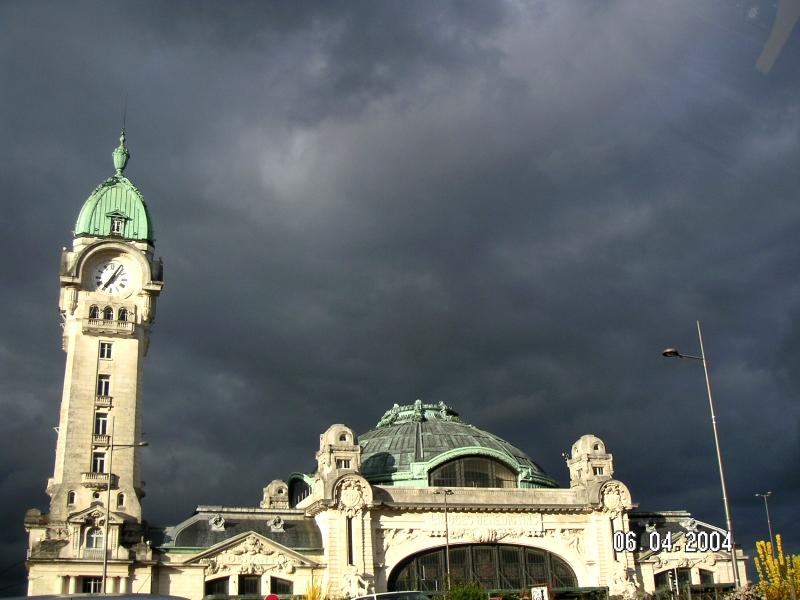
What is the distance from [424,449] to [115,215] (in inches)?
1389

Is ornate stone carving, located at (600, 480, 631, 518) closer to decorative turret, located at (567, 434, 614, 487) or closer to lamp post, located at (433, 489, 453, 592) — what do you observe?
decorative turret, located at (567, 434, 614, 487)

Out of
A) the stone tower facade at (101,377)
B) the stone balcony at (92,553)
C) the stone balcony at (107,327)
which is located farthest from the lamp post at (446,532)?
the stone balcony at (107,327)

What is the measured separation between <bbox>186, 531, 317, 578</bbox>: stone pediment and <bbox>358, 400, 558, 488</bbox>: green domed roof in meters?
13.1

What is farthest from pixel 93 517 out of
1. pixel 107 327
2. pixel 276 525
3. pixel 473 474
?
pixel 473 474

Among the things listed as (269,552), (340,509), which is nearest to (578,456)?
(340,509)

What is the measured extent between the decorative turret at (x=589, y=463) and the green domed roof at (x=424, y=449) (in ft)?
12.7

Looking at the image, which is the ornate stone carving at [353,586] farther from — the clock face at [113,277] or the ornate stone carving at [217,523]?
the clock face at [113,277]

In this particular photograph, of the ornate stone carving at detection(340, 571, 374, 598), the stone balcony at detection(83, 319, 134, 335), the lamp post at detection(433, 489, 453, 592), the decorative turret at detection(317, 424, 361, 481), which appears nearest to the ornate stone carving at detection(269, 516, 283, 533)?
the decorative turret at detection(317, 424, 361, 481)

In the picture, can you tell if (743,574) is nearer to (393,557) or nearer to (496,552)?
(496,552)

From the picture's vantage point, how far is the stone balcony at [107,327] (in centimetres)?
7538

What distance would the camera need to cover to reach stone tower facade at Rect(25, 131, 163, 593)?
220ft

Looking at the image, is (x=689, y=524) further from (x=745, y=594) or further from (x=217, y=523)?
(x=217, y=523)

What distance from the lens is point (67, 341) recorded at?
255 ft

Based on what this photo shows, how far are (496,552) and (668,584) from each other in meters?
14.4
